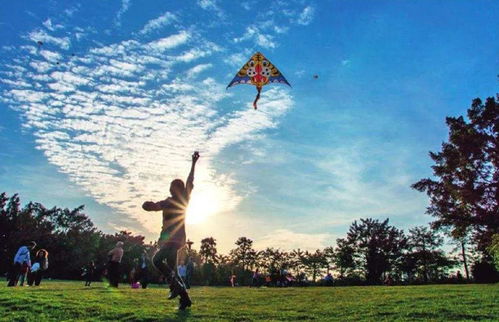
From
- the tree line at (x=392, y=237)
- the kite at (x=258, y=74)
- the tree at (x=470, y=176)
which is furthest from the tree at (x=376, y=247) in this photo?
the kite at (x=258, y=74)

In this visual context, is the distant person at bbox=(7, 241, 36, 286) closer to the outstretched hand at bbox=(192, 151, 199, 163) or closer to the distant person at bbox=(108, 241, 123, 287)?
the distant person at bbox=(108, 241, 123, 287)

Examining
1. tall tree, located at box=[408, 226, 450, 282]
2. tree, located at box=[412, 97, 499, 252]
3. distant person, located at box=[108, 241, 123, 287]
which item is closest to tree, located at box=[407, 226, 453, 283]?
tall tree, located at box=[408, 226, 450, 282]

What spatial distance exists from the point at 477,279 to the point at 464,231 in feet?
22.2

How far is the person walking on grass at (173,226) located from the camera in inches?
324

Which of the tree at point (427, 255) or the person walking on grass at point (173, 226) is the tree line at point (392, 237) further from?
the person walking on grass at point (173, 226)

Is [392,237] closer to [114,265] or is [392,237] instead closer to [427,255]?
[427,255]

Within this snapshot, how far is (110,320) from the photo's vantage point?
7.62 m

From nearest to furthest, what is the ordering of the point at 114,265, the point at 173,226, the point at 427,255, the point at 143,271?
the point at 173,226
the point at 114,265
the point at 143,271
the point at 427,255

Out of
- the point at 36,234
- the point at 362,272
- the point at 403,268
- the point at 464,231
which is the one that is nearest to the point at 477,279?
the point at 464,231

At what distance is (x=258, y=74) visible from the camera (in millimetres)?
20344

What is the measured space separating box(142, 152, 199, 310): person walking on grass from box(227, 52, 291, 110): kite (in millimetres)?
12189

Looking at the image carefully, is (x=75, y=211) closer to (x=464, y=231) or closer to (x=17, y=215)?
(x=17, y=215)

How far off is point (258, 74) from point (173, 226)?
1357 centimetres

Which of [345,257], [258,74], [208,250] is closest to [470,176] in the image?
[258,74]
